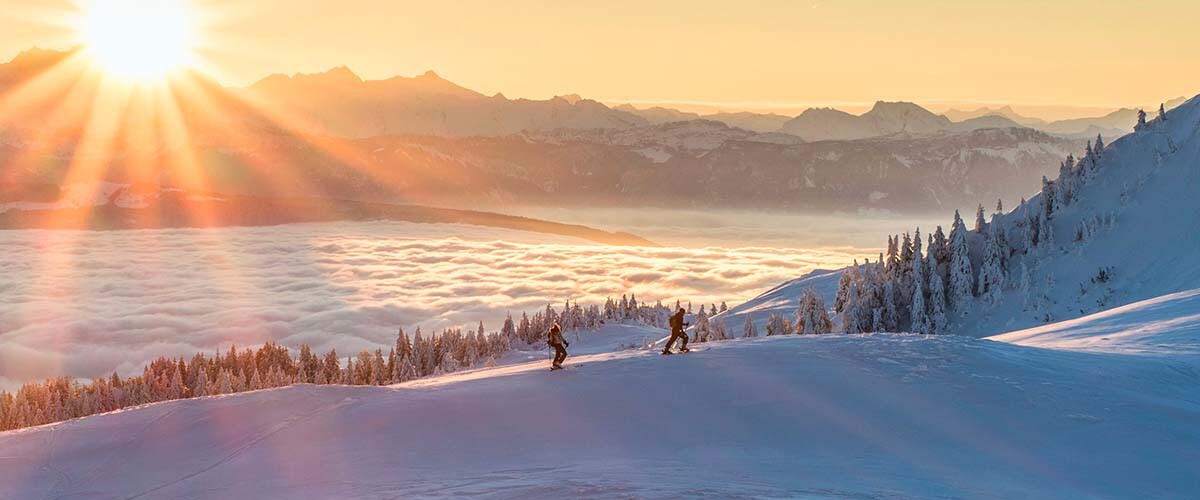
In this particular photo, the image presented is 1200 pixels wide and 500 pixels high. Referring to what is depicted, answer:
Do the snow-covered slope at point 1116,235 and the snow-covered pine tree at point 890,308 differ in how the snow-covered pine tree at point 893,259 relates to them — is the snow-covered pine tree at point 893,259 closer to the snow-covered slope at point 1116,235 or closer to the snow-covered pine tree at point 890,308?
the snow-covered pine tree at point 890,308

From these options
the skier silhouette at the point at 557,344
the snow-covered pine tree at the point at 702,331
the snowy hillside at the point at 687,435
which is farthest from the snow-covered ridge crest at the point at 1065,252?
the skier silhouette at the point at 557,344

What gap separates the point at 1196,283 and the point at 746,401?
66141mm

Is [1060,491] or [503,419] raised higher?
[503,419]

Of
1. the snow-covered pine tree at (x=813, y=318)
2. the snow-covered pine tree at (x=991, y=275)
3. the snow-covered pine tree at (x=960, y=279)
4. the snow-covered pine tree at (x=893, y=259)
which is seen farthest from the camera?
the snow-covered pine tree at (x=813, y=318)

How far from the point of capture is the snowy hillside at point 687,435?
19.5 m

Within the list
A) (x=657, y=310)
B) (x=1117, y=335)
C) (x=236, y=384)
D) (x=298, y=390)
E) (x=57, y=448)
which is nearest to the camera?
(x=57, y=448)

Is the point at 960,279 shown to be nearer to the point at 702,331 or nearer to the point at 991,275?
the point at 991,275

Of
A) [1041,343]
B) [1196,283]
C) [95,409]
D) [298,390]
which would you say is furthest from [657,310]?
[298,390]

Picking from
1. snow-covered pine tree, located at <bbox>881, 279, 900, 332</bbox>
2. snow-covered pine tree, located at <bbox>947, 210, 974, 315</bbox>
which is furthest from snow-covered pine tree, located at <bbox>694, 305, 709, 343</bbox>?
snow-covered pine tree, located at <bbox>947, 210, 974, 315</bbox>

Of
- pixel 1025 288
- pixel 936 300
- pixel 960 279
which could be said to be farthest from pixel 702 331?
pixel 1025 288

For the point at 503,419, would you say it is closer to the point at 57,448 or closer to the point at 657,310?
the point at 57,448

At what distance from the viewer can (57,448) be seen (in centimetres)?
2455

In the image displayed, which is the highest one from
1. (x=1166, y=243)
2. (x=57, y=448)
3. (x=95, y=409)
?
(x=1166, y=243)

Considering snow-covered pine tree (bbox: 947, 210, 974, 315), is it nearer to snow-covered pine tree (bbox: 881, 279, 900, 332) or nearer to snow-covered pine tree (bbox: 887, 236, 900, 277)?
snow-covered pine tree (bbox: 881, 279, 900, 332)
